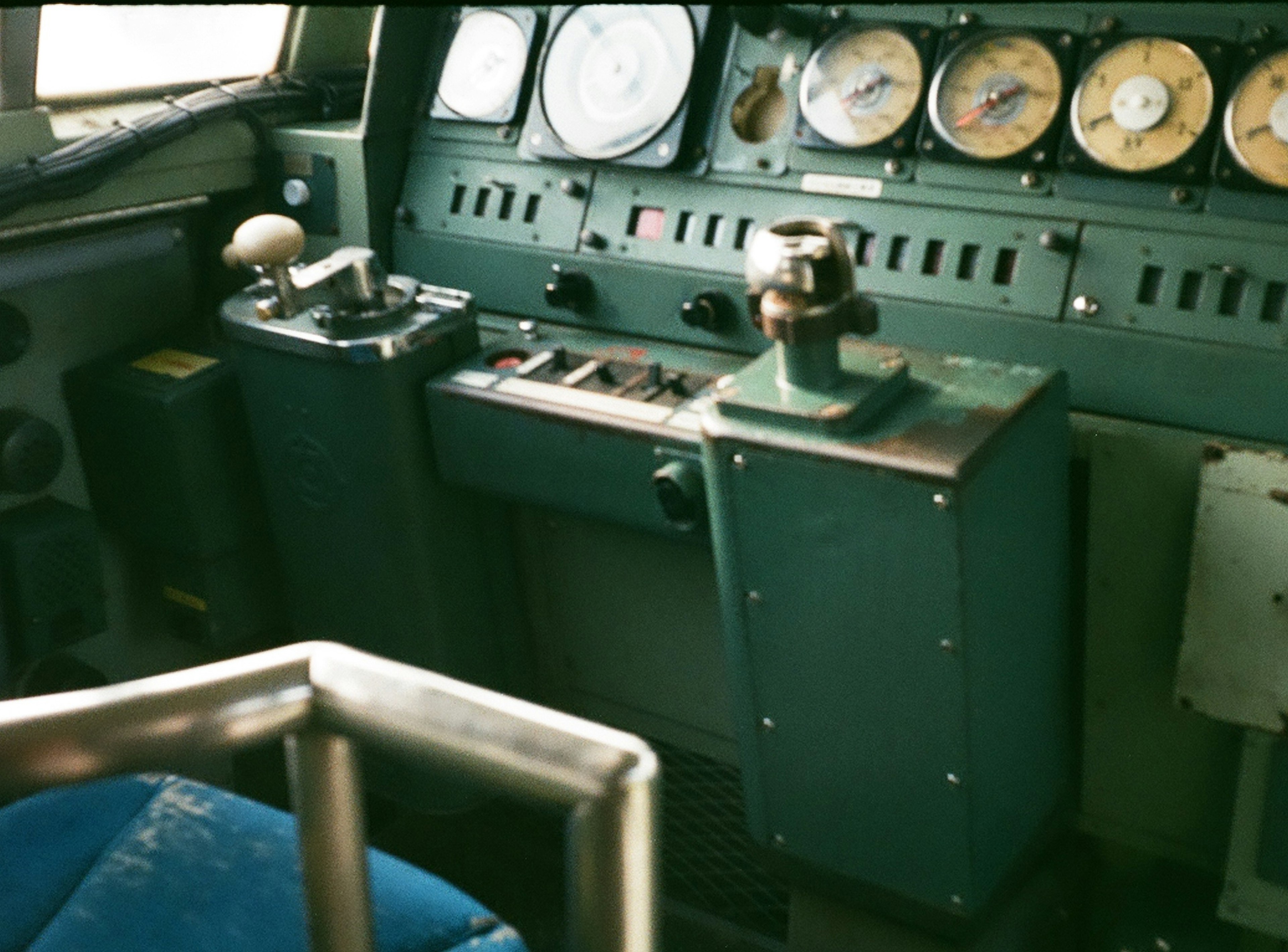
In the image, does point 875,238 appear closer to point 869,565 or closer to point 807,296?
point 807,296

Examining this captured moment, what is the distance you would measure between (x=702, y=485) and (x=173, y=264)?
1389mm

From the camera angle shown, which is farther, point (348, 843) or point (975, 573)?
point (975, 573)

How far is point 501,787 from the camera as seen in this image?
64 cm

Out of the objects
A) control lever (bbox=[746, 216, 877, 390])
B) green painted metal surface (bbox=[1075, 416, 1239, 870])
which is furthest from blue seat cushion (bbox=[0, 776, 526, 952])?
green painted metal surface (bbox=[1075, 416, 1239, 870])

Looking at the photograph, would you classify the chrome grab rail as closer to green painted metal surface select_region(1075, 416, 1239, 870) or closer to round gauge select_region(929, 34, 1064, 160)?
green painted metal surface select_region(1075, 416, 1239, 870)

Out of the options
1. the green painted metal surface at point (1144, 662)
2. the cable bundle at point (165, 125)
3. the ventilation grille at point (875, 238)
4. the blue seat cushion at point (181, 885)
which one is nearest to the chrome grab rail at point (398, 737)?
the blue seat cushion at point (181, 885)

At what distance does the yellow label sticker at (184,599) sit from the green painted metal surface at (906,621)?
Answer: 1223 mm

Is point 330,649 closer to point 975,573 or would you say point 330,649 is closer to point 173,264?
point 975,573

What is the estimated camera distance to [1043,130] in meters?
2.04

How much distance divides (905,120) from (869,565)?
2.63 ft

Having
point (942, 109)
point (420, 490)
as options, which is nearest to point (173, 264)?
point (420, 490)

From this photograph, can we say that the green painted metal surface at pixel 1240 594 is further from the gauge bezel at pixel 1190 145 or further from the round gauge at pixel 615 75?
the round gauge at pixel 615 75

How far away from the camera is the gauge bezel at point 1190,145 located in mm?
1926

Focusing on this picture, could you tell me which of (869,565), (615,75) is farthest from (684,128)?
(869,565)
